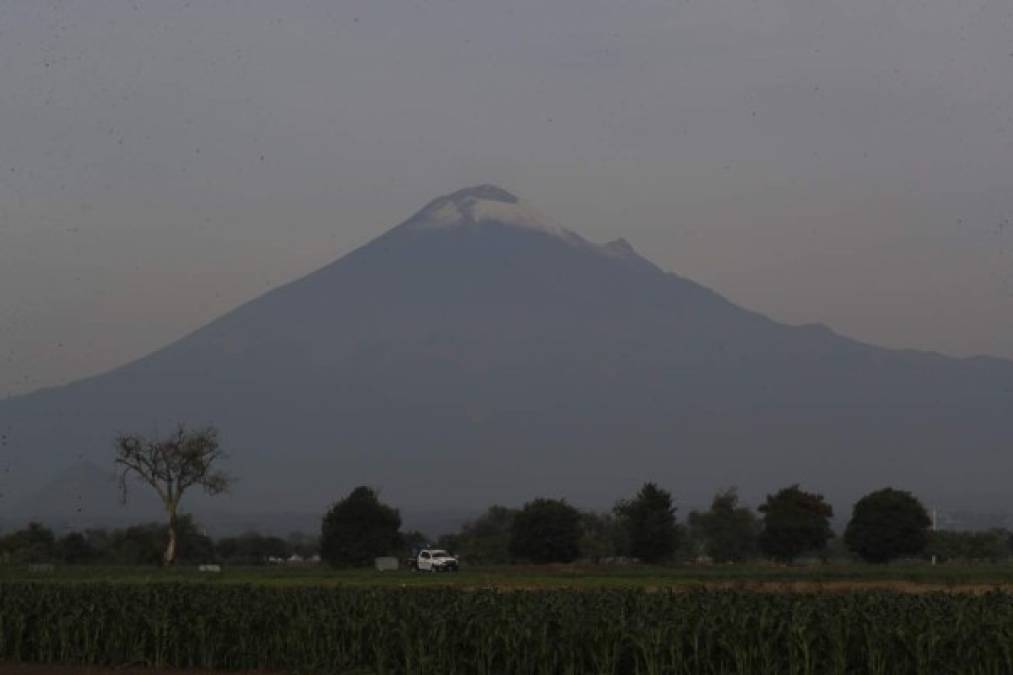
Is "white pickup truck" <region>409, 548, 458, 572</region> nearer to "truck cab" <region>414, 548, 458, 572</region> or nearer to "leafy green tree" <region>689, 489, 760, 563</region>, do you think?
"truck cab" <region>414, 548, 458, 572</region>

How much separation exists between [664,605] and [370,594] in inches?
306

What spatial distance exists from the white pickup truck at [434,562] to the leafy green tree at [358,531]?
14.1m

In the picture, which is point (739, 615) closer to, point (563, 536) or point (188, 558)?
point (563, 536)

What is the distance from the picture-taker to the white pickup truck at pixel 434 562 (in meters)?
80.5

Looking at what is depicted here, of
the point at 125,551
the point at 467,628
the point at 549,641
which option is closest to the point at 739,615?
the point at 549,641


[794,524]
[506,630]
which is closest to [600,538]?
[794,524]

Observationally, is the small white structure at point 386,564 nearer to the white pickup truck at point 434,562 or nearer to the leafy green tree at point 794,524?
the white pickup truck at point 434,562

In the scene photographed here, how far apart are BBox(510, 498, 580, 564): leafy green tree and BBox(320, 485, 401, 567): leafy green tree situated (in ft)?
29.5

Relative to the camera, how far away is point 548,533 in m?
99.8

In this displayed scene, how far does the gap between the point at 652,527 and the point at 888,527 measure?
54.3ft

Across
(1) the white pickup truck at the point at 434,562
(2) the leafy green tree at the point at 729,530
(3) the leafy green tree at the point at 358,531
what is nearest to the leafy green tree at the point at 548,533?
(3) the leafy green tree at the point at 358,531

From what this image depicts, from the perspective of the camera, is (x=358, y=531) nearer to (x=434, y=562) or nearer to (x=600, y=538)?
(x=434, y=562)

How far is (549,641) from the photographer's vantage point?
28.0m

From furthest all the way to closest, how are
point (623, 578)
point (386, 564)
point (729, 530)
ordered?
point (729, 530) < point (386, 564) < point (623, 578)
